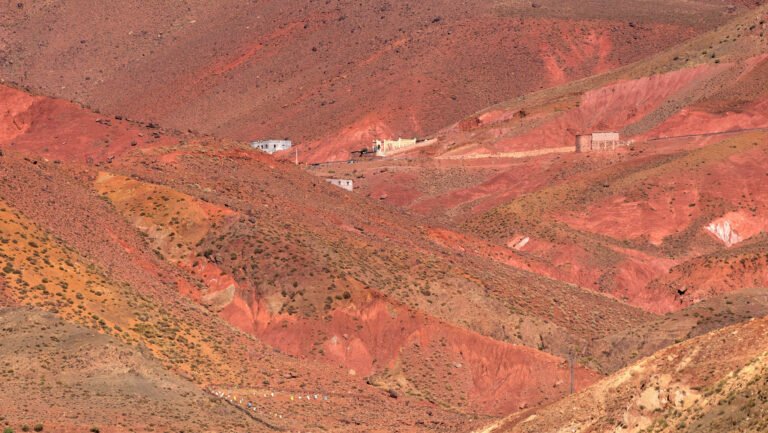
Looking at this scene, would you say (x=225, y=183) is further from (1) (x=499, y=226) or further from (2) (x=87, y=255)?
(1) (x=499, y=226)

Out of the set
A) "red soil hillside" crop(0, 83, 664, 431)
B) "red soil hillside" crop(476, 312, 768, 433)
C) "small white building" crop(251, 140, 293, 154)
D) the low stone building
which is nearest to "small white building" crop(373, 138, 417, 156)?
"small white building" crop(251, 140, 293, 154)

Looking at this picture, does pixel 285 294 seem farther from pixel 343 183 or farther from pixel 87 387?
pixel 343 183

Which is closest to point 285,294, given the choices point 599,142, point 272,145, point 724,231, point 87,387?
point 87,387

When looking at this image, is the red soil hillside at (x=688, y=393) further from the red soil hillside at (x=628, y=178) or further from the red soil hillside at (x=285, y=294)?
the red soil hillside at (x=628, y=178)

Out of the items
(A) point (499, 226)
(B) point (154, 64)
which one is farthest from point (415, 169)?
(B) point (154, 64)

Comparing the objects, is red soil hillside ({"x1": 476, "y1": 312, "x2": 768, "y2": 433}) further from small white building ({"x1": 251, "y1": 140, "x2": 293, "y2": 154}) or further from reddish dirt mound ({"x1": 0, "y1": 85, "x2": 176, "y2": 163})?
small white building ({"x1": 251, "y1": 140, "x2": 293, "y2": 154})
